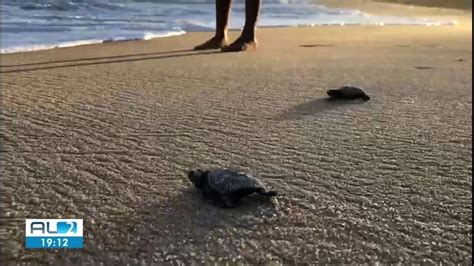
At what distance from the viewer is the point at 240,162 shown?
1.32 metres

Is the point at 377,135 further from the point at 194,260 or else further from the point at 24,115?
the point at 24,115

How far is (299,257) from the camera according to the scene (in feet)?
2.85

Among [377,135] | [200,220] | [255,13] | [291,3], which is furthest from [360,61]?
[291,3]

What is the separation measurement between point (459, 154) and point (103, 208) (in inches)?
33.0

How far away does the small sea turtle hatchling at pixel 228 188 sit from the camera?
40.5 inches

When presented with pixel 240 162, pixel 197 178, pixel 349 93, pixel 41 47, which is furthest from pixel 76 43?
pixel 197 178

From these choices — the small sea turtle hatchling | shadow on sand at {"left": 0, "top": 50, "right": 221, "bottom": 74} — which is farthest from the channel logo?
shadow on sand at {"left": 0, "top": 50, "right": 221, "bottom": 74}

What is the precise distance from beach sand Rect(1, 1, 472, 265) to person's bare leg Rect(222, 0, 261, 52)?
37.6 inches

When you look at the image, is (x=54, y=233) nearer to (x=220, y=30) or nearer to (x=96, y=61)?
(x=96, y=61)

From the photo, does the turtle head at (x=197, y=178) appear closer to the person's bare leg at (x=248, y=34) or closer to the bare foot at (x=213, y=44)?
the person's bare leg at (x=248, y=34)

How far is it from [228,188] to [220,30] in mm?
3034

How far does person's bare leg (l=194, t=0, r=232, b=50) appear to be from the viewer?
377 cm

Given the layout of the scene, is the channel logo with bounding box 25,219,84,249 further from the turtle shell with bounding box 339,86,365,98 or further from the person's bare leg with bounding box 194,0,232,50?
the person's bare leg with bounding box 194,0,232,50

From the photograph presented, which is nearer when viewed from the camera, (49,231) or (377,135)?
(49,231)
